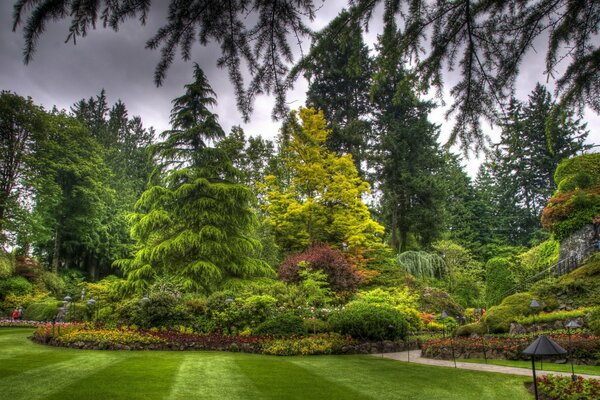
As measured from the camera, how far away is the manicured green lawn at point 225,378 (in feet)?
21.4

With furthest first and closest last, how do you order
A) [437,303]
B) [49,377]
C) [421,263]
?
[421,263]
[437,303]
[49,377]

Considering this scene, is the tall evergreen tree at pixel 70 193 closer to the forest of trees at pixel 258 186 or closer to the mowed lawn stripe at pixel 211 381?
the forest of trees at pixel 258 186

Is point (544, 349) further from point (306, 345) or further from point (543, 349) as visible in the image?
point (306, 345)

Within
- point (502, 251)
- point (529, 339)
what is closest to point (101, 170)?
point (529, 339)

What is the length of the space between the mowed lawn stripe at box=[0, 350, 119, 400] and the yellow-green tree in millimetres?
14021

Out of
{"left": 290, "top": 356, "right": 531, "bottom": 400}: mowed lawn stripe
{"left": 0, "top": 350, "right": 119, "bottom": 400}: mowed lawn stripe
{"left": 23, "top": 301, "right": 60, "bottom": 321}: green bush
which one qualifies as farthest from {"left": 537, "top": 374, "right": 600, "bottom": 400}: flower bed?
{"left": 23, "top": 301, "right": 60, "bottom": 321}: green bush

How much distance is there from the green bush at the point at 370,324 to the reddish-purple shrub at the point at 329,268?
504 centimetres

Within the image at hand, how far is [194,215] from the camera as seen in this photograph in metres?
18.2

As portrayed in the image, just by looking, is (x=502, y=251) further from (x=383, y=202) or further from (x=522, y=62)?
(x=522, y=62)

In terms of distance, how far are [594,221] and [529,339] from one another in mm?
8438

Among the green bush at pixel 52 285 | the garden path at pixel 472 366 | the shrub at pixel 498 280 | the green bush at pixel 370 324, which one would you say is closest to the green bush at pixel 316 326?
the green bush at pixel 370 324

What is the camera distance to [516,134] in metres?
3.83

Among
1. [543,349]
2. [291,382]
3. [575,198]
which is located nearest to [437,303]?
[575,198]

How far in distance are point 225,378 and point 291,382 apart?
1393 mm
